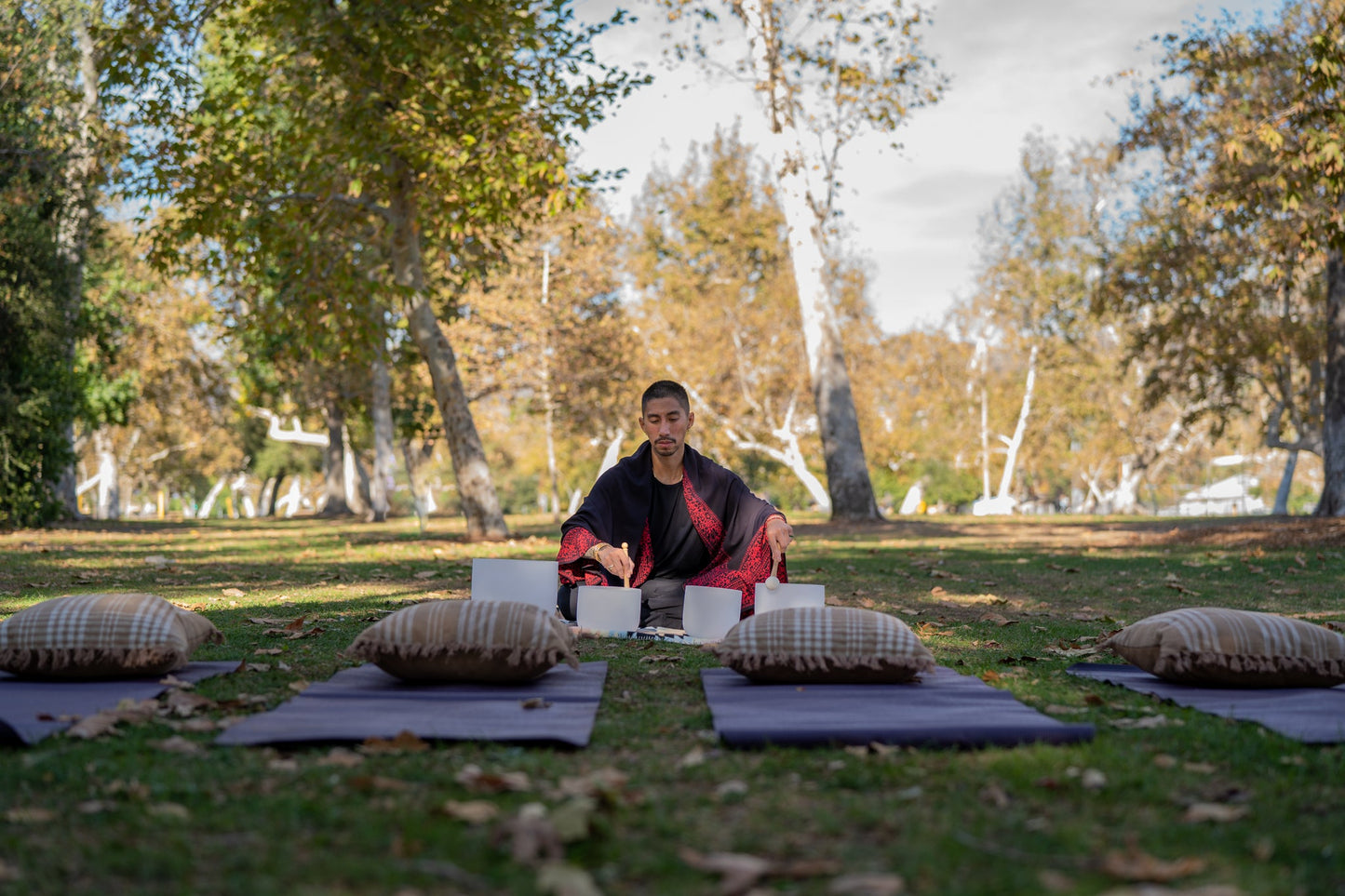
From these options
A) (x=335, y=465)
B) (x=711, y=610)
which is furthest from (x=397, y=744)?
(x=335, y=465)

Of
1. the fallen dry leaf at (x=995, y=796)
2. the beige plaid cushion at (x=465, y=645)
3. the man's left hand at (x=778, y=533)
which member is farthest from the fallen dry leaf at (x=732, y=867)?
the man's left hand at (x=778, y=533)

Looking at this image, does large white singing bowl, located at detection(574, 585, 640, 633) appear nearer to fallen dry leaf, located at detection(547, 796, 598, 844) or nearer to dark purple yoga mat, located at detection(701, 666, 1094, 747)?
dark purple yoga mat, located at detection(701, 666, 1094, 747)

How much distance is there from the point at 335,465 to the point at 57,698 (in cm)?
3516

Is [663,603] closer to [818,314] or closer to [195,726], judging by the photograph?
[195,726]

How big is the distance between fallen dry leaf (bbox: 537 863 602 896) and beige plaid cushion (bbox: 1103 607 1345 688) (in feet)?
10.8

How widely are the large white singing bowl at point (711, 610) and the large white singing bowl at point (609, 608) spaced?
0.32m

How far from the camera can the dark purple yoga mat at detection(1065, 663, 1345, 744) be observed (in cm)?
386

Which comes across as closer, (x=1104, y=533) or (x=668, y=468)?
(x=668, y=468)

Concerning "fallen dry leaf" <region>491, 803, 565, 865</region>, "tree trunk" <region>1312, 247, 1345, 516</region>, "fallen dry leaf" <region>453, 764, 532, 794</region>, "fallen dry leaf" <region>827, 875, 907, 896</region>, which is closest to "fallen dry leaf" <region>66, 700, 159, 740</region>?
"fallen dry leaf" <region>453, 764, 532, 794</region>

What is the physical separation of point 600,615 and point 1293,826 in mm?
4252

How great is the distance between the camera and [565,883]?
91.3 inches

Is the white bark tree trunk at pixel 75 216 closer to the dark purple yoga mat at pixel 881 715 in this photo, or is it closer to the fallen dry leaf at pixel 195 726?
A: the fallen dry leaf at pixel 195 726

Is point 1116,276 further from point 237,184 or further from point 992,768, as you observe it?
point 992,768

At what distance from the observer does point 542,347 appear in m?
34.3
